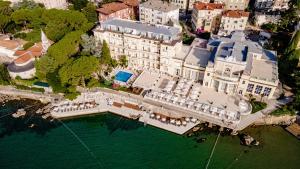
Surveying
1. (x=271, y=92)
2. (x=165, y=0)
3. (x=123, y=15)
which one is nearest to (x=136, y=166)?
(x=271, y=92)

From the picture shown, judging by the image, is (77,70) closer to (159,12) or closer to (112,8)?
(112,8)

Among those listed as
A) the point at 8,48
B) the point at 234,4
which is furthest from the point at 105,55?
the point at 234,4

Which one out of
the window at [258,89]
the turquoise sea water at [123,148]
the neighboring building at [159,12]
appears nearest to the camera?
the turquoise sea water at [123,148]

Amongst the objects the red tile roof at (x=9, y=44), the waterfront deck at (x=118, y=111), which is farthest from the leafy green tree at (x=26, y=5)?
the waterfront deck at (x=118, y=111)

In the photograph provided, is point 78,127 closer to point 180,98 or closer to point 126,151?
point 126,151

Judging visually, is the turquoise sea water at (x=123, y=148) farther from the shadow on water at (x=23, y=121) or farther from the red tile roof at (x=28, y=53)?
the red tile roof at (x=28, y=53)
